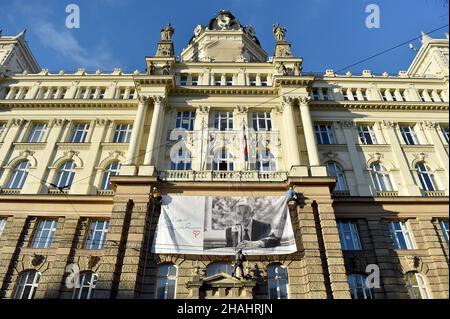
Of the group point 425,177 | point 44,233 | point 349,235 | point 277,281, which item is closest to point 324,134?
point 425,177

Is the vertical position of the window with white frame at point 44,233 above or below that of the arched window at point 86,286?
above

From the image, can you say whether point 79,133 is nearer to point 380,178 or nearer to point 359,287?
point 359,287

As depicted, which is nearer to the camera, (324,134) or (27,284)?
(27,284)

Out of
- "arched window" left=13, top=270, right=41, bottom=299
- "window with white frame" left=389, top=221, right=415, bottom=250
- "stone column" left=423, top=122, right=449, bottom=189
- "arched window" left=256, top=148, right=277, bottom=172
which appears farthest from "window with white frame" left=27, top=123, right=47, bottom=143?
"stone column" left=423, top=122, right=449, bottom=189

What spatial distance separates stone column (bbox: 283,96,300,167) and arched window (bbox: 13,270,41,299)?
61.4 feet

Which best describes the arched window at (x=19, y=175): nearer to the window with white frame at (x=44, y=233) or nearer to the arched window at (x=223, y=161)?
the window with white frame at (x=44, y=233)

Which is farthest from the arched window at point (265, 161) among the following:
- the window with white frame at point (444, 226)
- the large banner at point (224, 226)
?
the window with white frame at point (444, 226)

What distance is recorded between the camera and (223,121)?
27891mm

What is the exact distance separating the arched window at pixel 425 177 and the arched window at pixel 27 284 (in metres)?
28.3

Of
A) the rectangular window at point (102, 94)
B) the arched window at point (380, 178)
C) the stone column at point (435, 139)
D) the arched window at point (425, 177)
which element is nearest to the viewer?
the arched window at point (380, 178)

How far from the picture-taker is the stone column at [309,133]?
78.0 ft

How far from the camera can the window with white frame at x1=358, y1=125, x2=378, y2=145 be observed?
2794 cm

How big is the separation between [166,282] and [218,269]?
319 cm

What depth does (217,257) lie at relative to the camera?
64.7ft
